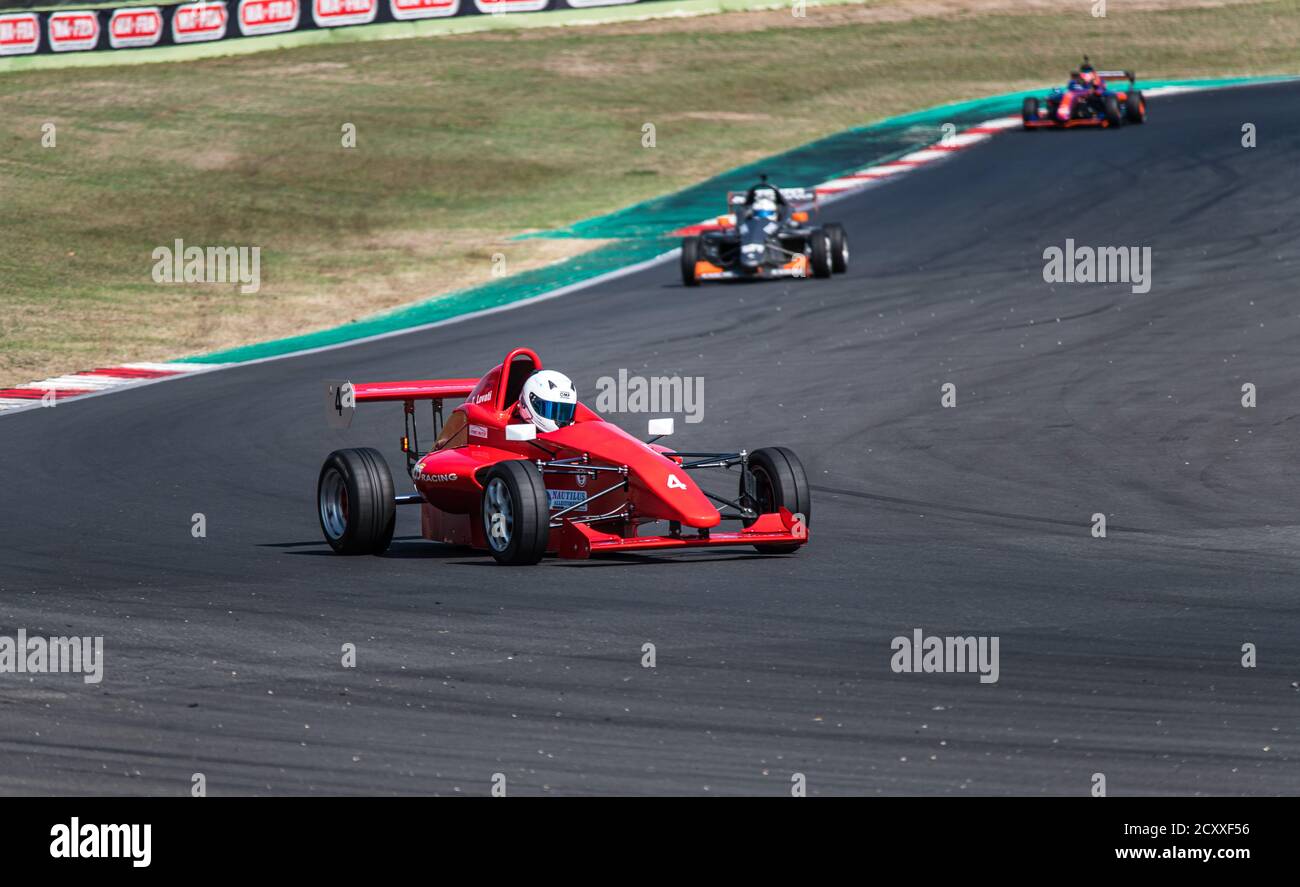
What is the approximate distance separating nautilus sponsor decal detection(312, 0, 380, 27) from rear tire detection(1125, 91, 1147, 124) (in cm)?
1760

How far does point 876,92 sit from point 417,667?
33.0m

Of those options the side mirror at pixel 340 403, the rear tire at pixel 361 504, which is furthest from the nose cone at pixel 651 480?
the side mirror at pixel 340 403

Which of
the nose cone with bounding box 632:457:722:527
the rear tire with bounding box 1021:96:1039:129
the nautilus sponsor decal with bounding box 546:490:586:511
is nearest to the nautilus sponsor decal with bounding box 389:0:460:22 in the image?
the rear tire with bounding box 1021:96:1039:129

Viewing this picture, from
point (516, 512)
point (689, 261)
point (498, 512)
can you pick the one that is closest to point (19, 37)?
point (689, 261)

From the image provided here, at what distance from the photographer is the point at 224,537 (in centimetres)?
1283

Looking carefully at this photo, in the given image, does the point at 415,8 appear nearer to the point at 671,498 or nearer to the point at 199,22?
the point at 199,22

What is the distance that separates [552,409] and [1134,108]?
78.7 feet

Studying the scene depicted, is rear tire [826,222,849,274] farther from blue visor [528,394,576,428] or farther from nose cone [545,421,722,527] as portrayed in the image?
nose cone [545,421,722,527]

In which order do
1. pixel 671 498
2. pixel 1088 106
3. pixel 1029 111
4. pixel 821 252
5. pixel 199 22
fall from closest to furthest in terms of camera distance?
pixel 671 498
pixel 821 252
pixel 1088 106
pixel 1029 111
pixel 199 22

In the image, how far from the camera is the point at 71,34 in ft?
138

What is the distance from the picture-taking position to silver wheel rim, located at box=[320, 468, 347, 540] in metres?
12.4

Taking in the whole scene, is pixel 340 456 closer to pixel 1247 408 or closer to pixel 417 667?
pixel 417 667

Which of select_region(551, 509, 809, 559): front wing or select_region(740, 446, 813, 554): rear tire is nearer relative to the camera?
select_region(551, 509, 809, 559): front wing
